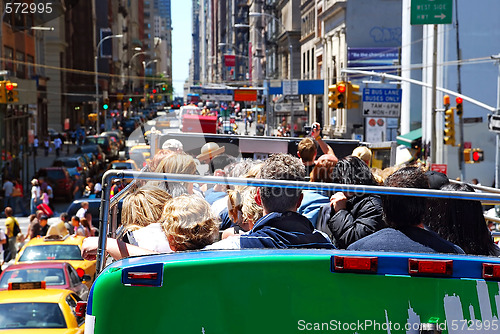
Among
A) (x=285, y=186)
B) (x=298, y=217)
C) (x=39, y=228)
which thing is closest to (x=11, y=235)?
(x=39, y=228)

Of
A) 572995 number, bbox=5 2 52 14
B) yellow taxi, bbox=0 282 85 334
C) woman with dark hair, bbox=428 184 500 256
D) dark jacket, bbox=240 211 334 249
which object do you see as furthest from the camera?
572995 number, bbox=5 2 52 14

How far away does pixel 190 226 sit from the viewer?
4.13 meters

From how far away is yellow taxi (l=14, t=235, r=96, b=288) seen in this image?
49.7 ft

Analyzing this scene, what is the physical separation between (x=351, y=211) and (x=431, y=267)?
2.03m

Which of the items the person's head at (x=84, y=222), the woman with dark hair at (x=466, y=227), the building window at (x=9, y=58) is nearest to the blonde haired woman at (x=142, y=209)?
the woman with dark hair at (x=466, y=227)

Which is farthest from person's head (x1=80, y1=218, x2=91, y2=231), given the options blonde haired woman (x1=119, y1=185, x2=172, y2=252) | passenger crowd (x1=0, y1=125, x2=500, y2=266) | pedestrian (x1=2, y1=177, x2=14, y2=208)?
blonde haired woman (x1=119, y1=185, x2=172, y2=252)

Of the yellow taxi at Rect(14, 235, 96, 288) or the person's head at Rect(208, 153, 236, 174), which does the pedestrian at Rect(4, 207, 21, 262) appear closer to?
the yellow taxi at Rect(14, 235, 96, 288)

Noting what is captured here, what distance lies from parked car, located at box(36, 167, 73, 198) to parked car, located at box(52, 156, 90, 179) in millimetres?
3111

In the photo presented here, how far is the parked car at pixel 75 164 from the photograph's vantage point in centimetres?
3819

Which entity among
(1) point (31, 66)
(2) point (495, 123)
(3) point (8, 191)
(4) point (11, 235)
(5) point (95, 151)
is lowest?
(4) point (11, 235)

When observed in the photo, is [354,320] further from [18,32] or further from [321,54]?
[321,54]

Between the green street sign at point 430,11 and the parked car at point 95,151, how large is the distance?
23155 mm

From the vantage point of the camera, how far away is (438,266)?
3.25m

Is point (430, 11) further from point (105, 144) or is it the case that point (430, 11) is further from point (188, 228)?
point (105, 144)
